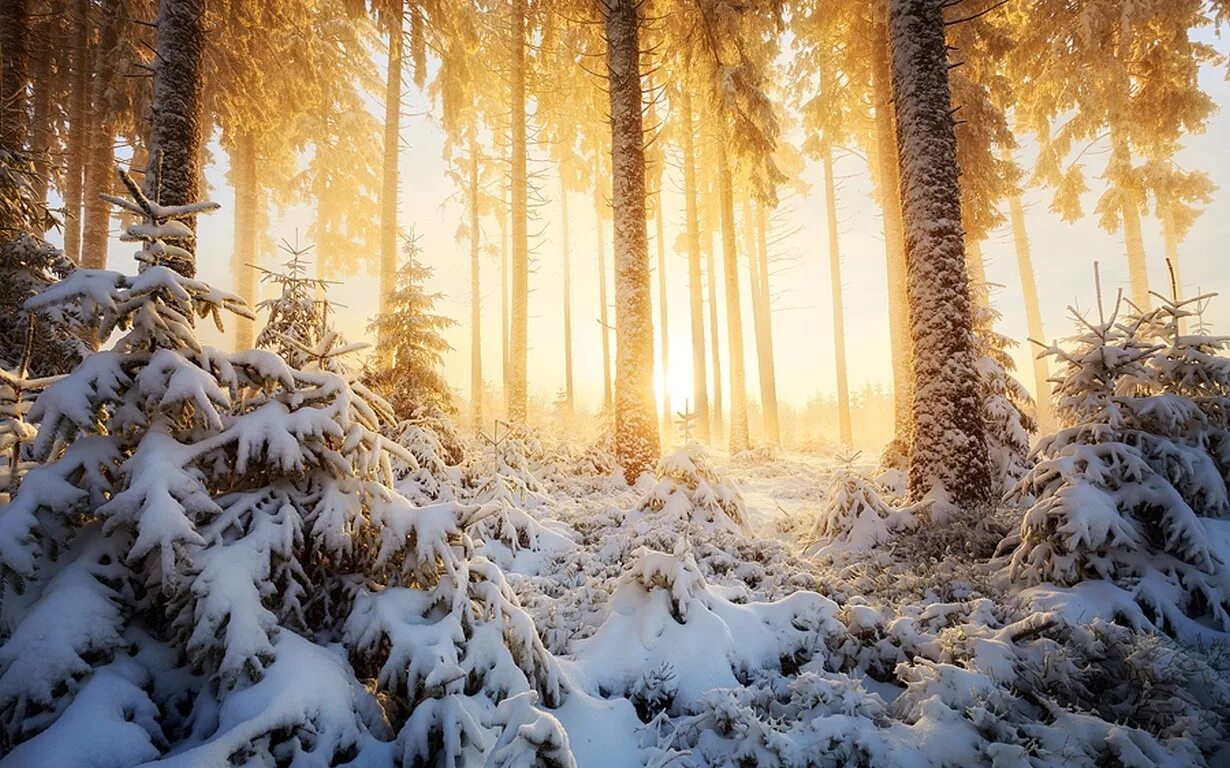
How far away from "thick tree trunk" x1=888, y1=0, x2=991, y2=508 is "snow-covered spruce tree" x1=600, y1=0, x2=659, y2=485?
163 inches

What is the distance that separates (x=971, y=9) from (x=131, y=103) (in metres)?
19.1

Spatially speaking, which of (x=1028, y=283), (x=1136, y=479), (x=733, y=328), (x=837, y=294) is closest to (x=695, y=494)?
(x=1136, y=479)

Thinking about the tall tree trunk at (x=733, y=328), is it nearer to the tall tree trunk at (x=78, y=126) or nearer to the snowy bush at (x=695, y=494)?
the snowy bush at (x=695, y=494)

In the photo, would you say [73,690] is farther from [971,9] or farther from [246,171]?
[246,171]

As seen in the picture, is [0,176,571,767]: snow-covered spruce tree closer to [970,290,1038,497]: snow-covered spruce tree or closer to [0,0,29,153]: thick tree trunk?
[970,290,1038,497]: snow-covered spruce tree

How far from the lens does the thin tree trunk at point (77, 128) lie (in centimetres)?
1182

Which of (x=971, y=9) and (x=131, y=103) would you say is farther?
(x=131, y=103)

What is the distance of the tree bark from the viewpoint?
11.8 metres

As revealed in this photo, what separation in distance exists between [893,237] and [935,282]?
5.86m

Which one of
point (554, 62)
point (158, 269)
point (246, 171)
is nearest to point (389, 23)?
point (554, 62)

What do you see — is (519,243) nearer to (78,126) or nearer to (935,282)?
(935,282)

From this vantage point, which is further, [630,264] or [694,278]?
[694,278]

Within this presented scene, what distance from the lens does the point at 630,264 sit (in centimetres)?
912

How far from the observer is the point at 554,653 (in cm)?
360
